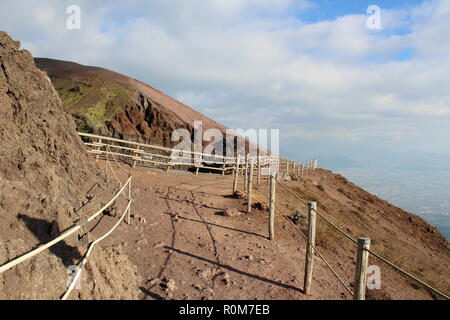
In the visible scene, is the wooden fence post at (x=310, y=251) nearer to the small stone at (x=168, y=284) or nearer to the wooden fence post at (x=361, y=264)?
the wooden fence post at (x=361, y=264)


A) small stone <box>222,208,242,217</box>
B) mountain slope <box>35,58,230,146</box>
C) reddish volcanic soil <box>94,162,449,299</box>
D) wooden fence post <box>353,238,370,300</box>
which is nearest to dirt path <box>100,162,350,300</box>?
reddish volcanic soil <box>94,162,449,299</box>

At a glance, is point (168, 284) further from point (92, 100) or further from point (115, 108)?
point (92, 100)

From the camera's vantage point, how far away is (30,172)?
18.5 feet

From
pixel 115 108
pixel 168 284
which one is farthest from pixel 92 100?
pixel 168 284

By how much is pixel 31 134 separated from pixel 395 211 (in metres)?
25.4

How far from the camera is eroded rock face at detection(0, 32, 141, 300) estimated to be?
12.1ft

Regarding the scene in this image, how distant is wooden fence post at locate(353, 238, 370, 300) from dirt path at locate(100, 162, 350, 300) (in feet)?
4.88

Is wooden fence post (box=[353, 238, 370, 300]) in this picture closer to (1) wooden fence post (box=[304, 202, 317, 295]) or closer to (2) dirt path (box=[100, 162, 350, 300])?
(1) wooden fence post (box=[304, 202, 317, 295])

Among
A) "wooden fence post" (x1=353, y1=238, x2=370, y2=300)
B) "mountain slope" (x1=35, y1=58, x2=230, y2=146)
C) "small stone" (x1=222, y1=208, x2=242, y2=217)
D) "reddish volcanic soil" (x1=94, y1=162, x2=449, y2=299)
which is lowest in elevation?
Result: "reddish volcanic soil" (x1=94, y1=162, x2=449, y2=299)

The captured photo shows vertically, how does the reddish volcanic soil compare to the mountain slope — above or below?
below

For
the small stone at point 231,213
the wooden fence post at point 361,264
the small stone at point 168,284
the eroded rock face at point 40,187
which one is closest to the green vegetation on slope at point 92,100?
the eroded rock face at point 40,187

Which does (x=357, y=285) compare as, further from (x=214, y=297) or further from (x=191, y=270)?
(x=191, y=270)

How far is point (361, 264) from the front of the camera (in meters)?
4.15

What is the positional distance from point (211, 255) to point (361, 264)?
11.6 feet
